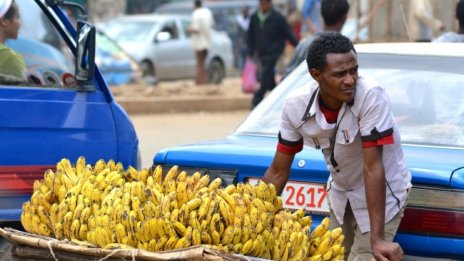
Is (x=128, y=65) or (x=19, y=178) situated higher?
(x=19, y=178)

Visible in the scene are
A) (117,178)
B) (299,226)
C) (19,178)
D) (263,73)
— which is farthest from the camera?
(263,73)

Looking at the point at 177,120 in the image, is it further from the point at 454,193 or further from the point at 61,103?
the point at 454,193

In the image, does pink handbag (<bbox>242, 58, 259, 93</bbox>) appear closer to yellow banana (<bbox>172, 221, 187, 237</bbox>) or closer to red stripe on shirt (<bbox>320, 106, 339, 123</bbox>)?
red stripe on shirt (<bbox>320, 106, 339, 123</bbox>)

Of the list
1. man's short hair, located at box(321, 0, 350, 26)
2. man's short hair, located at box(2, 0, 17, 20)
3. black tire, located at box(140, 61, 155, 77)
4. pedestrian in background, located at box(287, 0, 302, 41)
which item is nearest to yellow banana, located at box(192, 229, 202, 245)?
man's short hair, located at box(2, 0, 17, 20)

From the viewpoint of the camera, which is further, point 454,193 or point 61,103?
point 61,103

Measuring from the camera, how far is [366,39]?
16234 mm

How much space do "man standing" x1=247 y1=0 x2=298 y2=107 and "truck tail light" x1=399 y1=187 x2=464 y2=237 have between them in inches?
327

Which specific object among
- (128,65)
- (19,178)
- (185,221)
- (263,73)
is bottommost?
(128,65)

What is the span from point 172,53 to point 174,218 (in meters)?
19.7

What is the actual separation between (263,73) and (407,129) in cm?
764

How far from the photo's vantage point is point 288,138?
15.2ft

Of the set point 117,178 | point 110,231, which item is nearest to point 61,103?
point 117,178

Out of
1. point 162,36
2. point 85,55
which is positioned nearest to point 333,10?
point 85,55

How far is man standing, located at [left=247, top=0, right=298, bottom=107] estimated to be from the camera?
13.1 metres
